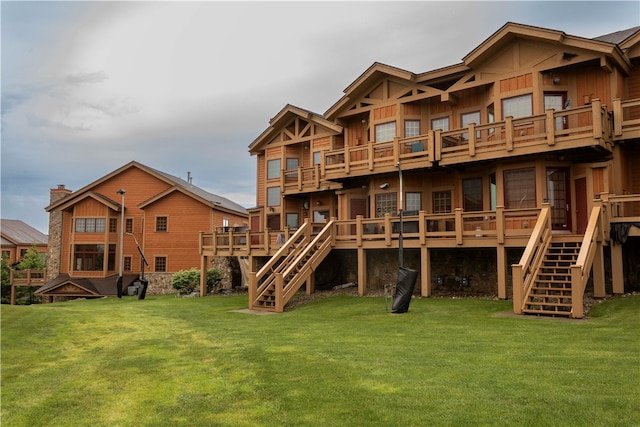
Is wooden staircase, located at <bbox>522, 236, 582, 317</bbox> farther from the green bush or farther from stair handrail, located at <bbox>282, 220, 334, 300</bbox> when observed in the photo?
the green bush

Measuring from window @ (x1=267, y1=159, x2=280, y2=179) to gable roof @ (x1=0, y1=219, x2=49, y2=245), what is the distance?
149 ft

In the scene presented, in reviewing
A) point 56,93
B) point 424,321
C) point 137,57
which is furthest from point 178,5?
point 56,93

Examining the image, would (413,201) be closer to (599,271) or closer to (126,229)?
(599,271)

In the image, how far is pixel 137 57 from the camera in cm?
2308

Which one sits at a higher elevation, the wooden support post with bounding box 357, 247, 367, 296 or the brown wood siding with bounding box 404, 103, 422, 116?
the brown wood siding with bounding box 404, 103, 422, 116

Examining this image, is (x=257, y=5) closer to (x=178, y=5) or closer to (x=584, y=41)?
(x=178, y=5)

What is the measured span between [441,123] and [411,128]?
4.35ft

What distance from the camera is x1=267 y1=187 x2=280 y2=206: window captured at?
28822 millimetres

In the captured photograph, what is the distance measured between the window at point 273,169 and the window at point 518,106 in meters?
14.1

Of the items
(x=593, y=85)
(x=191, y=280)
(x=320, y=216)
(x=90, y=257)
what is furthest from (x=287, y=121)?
(x=90, y=257)

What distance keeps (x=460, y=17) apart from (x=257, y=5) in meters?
12.0

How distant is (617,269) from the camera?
14.8 metres

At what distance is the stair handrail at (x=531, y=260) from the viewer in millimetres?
12852

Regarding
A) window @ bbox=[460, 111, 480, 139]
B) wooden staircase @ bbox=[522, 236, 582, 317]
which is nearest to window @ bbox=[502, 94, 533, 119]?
window @ bbox=[460, 111, 480, 139]
